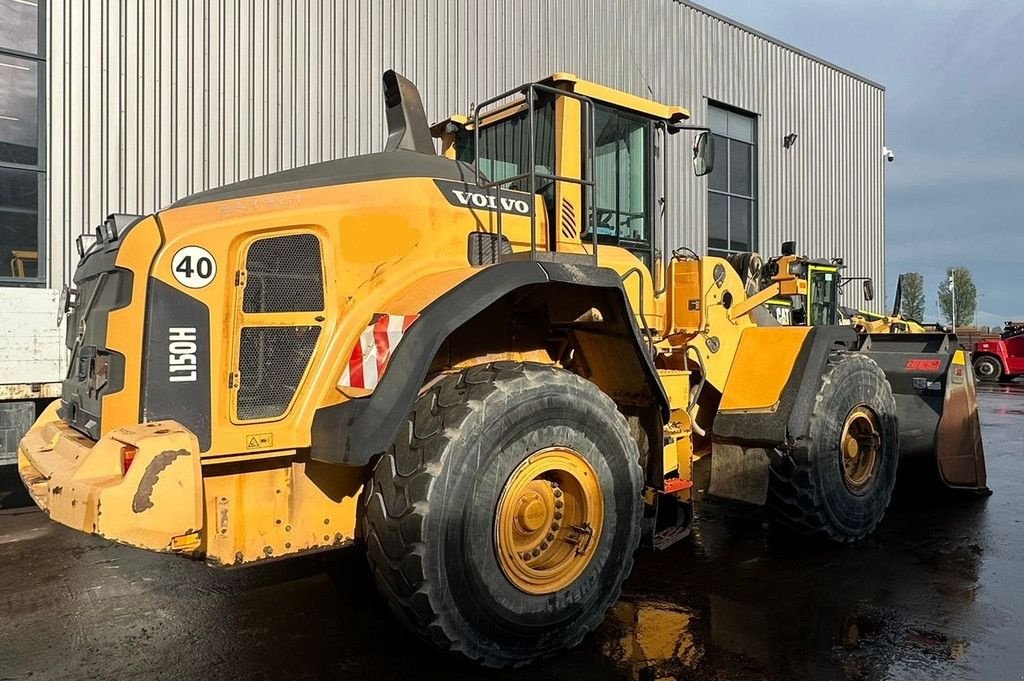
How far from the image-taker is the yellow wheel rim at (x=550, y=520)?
353 centimetres

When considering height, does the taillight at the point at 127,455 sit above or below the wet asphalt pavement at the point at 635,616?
above

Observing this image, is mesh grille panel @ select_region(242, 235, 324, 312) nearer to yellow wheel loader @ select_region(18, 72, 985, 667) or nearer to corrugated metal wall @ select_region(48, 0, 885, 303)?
yellow wheel loader @ select_region(18, 72, 985, 667)

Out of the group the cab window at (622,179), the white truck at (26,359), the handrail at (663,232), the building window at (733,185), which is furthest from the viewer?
the building window at (733,185)

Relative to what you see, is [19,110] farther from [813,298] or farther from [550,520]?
[813,298]

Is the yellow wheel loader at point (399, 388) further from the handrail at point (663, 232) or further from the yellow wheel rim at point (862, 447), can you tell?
the yellow wheel rim at point (862, 447)

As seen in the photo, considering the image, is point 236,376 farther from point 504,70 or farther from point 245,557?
point 504,70

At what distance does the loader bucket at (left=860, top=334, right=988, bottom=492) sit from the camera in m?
6.77

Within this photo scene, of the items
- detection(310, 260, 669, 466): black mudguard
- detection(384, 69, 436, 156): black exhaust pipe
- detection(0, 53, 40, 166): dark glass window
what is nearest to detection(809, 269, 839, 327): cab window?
detection(384, 69, 436, 156): black exhaust pipe

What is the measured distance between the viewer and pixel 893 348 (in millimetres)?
7586

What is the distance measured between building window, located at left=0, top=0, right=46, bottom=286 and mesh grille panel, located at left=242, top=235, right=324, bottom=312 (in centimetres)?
720

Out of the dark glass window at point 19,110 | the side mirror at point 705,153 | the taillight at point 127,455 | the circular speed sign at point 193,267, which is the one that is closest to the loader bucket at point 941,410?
the side mirror at point 705,153

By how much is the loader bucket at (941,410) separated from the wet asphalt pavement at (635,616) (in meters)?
0.95

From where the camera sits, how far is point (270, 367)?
333 centimetres

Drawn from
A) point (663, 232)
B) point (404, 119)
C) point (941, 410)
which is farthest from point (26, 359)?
point (941, 410)
